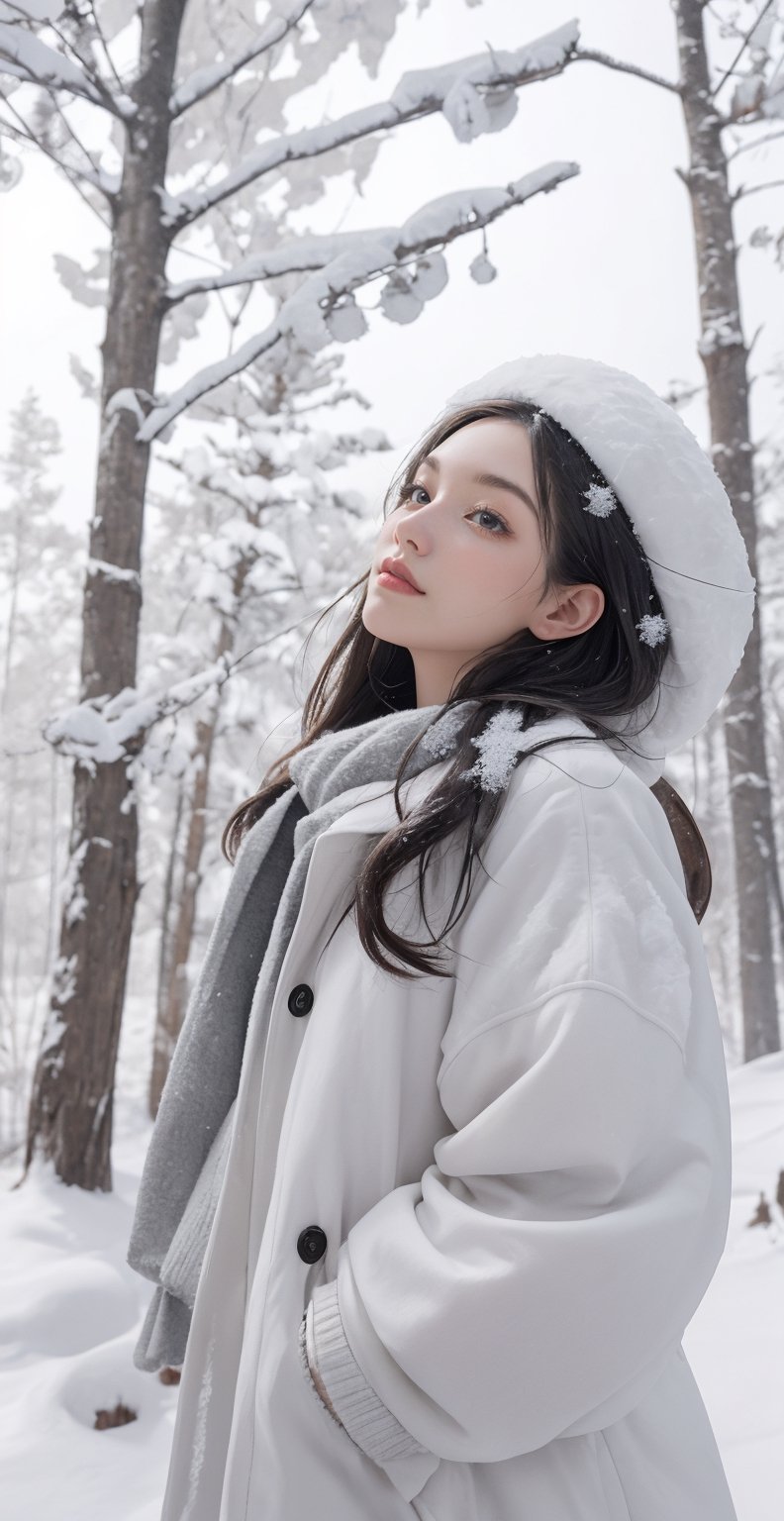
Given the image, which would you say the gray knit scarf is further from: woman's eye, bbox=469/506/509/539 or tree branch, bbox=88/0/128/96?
tree branch, bbox=88/0/128/96

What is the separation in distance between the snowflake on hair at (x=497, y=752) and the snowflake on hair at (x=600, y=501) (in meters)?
0.38

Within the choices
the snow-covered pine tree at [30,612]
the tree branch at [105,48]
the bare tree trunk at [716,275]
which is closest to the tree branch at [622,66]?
the bare tree trunk at [716,275]

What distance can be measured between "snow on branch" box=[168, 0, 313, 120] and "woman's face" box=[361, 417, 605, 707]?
3.28 m

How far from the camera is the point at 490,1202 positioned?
106cm

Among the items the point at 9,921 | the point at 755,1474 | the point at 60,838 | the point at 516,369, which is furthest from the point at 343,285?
the point at 9,921

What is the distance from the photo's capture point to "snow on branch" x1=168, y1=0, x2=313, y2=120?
3777 mm

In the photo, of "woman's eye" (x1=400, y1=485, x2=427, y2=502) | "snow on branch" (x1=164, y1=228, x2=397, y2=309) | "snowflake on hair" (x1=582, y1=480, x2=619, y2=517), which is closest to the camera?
"snowflake on hair" (x1=582, y1=480, x2=619, y2=517)

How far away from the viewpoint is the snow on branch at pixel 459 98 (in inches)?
135

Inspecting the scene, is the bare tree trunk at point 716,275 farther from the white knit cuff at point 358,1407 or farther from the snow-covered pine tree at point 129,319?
the white knit cuff at point 358,1407

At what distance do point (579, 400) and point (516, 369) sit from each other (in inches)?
6.9

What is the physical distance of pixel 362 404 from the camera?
955cm

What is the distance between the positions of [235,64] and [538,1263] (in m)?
4.56

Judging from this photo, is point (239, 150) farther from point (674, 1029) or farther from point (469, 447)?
point (674, 1029)

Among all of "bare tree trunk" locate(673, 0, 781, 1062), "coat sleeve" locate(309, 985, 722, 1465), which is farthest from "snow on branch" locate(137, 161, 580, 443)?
"coat sleeve" locate(309, 985, 722, 1465)
